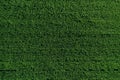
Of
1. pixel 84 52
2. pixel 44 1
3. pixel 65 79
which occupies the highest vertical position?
pixel 44 1

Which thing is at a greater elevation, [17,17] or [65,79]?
[17,17]

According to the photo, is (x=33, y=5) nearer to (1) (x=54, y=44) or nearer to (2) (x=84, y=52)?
(1) (x=54, y=44)

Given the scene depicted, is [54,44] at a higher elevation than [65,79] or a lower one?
higher

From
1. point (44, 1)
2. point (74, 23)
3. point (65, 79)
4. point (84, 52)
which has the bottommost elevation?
point (65, 79)

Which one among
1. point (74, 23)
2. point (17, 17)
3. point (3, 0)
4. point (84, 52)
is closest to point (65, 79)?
point (84, 52)

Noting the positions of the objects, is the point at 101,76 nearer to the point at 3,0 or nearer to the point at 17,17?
the point at 17,17

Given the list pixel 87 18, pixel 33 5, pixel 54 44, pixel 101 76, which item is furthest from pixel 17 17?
pixel 101 76
